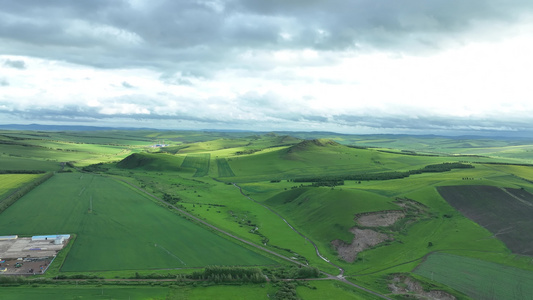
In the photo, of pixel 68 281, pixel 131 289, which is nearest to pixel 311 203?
pixel 131 289

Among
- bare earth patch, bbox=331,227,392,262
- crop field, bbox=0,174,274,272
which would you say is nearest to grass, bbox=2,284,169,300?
crop field, bbox=0,174,274,272

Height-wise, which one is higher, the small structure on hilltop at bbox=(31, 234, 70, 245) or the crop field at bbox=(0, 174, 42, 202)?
the crop field at bbox=(0, 174, 42, 202)

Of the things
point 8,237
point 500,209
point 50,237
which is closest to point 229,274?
point 50,237

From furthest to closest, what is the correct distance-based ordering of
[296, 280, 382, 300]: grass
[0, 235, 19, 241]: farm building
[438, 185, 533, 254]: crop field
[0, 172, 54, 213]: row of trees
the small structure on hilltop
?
1. [0, 172, 54, 213]: row of trees
2. [438, 185, 533, 254]: crop field
3. [0, 235, 19, 241]: farm building
4. the small structure on hilltop
5. [296, 280, 382, 300]: grass

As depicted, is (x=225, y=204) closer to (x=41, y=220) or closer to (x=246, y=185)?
(x=246, y=185)

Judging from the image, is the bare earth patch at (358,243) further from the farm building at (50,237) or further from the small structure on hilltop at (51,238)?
the farm building at (50,237)

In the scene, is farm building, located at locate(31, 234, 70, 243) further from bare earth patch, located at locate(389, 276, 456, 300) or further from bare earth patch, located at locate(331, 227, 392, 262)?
bare earth patch, located at locate(389, 276, 456, 300)
